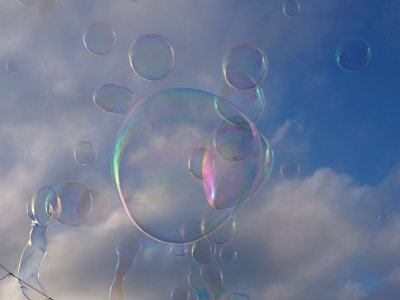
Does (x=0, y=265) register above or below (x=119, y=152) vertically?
above

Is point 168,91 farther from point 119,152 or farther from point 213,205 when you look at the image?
point 213,205

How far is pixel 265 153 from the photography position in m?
10.4

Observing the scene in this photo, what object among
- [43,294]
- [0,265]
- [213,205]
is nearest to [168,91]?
[213,205]

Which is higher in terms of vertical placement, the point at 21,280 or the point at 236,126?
the point at 236,126

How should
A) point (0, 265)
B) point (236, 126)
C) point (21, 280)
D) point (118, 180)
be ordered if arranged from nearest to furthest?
point (118, 180) → point (236, 126) → point (21, 280) → point (0, 265)

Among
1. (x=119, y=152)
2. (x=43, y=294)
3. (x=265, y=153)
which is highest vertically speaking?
(x=265, y=153)

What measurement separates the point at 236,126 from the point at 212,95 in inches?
39.4

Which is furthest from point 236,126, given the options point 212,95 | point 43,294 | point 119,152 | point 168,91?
point 43,294

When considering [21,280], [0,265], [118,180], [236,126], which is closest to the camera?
[118,180]

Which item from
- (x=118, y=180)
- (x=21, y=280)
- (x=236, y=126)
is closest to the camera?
(x=118, y=180)

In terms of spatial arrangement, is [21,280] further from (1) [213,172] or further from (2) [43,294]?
(1) [213,172]

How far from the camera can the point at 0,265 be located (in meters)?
19.3

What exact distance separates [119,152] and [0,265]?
13874mm

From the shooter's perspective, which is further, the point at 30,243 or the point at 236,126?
the point at 30,243
